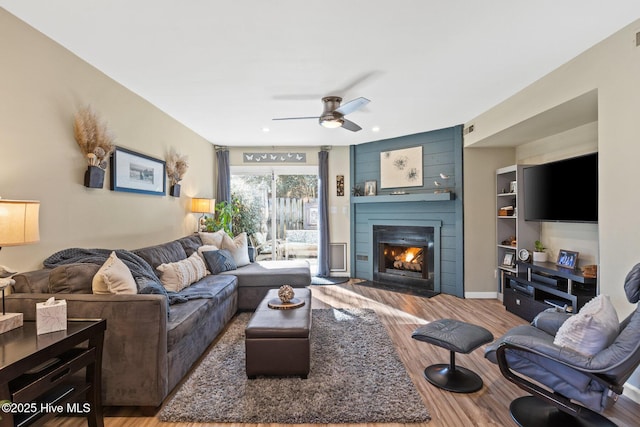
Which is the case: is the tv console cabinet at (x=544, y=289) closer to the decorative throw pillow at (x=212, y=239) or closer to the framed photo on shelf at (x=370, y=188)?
the framed photo on shelf at (x=370, y=188)

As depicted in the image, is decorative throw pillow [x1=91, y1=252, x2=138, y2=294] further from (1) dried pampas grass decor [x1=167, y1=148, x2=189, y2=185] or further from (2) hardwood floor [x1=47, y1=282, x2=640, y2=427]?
(1) dried pampas grass decor [x1=167, y1=148, x2=189, y2=185]

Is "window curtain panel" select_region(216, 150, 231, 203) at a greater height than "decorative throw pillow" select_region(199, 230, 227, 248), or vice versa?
"window curtain panel" select_region(216, 150, 231, 203)

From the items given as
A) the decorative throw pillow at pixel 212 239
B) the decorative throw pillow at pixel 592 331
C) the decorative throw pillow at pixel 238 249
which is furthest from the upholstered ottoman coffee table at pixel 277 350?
the decorative throw pillow at pixel 212 239

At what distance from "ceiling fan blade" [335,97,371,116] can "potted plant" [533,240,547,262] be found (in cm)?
283

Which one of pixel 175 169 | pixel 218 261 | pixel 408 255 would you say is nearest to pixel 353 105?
→ pixel 218 261

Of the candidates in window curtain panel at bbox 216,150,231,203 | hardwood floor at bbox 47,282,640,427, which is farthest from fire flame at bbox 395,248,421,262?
window curtain panel at bbox 216,150,231,203

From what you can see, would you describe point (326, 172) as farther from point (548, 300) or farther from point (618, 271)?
point (618, 271)

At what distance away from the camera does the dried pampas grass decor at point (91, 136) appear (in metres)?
2.68

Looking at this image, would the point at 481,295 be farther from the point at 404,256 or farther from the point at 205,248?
the point at 205,248

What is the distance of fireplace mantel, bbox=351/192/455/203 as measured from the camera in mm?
4848

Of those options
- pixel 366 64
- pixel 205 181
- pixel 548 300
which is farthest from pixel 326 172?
pixel 548 300

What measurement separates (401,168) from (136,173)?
401cm

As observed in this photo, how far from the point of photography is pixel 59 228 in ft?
8.33

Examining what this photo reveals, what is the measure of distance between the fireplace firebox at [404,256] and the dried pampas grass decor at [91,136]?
4325mm
